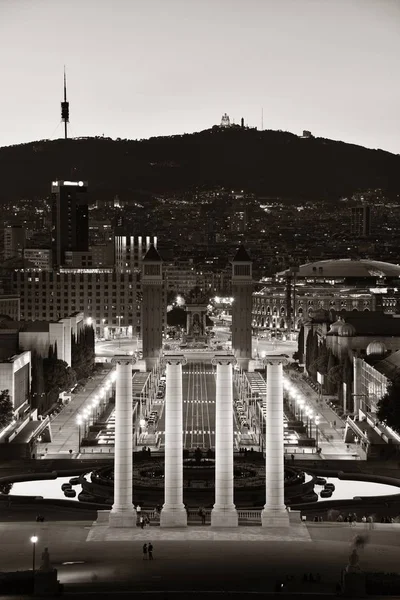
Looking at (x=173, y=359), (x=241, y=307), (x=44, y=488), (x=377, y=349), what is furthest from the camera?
(x=241, y=307)

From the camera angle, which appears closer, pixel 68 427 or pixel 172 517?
pixel 172 517

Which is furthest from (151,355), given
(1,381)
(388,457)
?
(388,457)

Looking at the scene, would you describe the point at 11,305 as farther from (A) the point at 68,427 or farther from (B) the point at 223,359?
(B) the point at 223,359

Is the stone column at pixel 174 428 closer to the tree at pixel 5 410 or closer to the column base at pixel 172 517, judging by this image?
the column base at pixel 172 517

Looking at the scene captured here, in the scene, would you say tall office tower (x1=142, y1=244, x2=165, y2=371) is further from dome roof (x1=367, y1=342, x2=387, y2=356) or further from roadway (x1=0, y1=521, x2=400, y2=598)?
roadway (x1=0, y1=521, x2=400, y2=598)

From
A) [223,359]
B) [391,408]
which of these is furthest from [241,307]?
[223,359]

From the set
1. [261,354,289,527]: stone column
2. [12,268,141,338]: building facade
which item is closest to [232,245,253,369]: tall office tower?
[12,268,141,338]: building facade

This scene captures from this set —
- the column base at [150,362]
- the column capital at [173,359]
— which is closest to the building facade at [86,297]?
the column base at [150,362]
